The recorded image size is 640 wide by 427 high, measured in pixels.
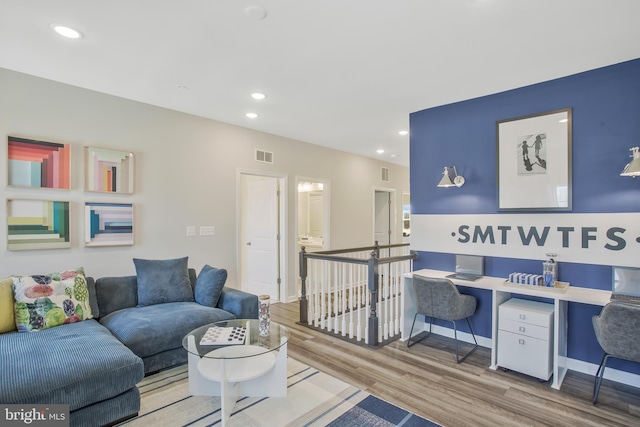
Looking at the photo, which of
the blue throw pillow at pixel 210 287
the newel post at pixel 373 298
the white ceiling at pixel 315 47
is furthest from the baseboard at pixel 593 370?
the blue throw pillow at pixel 210 287

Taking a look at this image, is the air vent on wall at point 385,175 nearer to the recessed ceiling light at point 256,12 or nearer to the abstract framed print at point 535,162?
the abstract framed print at point 535,162

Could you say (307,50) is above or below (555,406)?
above

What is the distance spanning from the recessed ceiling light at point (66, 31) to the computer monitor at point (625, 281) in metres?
4.55

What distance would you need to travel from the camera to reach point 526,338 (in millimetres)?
2770

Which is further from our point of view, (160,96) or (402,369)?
(160,96)

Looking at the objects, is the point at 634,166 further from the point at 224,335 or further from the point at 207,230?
the point at 207,230

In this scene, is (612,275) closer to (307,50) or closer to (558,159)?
(558,159)

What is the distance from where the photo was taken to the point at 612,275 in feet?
8.94

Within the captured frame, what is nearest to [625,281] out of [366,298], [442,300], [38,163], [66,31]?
[442,300]

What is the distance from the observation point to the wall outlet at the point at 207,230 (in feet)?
13.9

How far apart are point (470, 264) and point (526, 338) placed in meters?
0.93

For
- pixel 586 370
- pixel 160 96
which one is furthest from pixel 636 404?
pixel 160 96

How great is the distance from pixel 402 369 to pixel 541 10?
291cm

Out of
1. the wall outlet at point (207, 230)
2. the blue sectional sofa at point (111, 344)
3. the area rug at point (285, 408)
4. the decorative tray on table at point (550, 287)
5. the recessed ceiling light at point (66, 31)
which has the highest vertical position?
the recessed ceiling light at point (66, 31)
